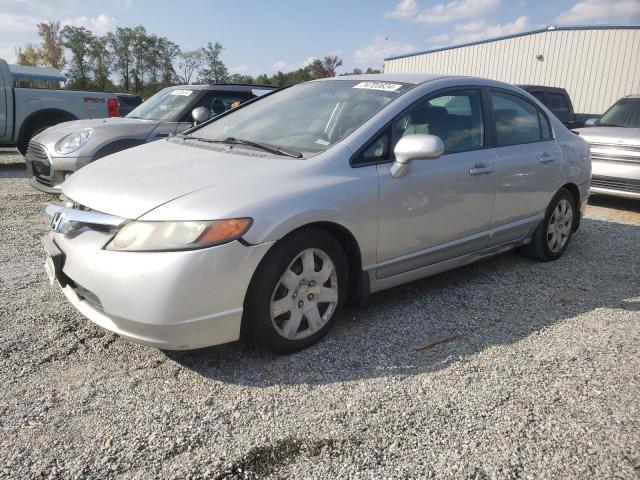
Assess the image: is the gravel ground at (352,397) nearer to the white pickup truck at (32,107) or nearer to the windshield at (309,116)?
the windshield at (309,116)

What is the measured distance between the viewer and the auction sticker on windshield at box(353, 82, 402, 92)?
3606 mm

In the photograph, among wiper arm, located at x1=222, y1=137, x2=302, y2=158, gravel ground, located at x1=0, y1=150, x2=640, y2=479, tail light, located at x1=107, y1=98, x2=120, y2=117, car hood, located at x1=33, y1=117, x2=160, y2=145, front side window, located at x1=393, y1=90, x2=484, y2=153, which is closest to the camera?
gravel ground, located at x1=0, y1=150, x2=640, y2=479

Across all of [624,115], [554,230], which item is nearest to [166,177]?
[554,230]

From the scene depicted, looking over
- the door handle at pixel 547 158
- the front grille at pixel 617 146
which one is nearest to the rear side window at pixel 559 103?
the front grille at pixel 617 146

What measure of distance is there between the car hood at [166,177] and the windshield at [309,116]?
31cm

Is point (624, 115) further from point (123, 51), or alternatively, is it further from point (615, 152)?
point (123, 51)

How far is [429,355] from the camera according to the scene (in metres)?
3.05

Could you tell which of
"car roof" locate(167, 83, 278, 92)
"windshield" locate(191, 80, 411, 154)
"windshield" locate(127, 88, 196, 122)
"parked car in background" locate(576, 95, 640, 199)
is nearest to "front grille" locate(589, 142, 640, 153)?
"parked car in background" locate(576, 95, 640, 199)

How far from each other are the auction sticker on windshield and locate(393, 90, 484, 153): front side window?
22 cm

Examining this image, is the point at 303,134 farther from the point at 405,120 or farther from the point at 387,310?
the point at 387,310

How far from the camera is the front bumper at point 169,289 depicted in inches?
95.6

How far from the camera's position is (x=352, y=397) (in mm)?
2592

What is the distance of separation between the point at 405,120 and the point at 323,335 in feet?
4.89

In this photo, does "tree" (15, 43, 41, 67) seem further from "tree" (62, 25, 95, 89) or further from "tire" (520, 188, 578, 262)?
"tire" (520, 188, 578, 262)
